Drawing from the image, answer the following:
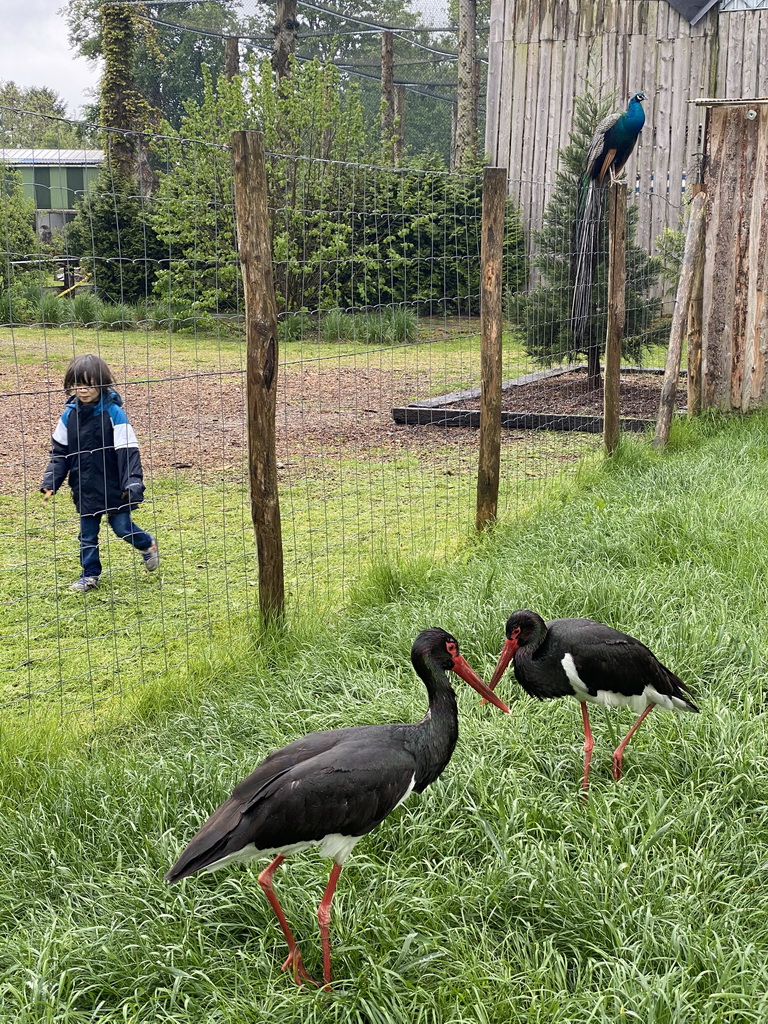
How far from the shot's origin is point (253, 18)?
48719 millimetres

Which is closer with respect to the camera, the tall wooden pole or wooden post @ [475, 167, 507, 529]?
wooden post @ [475, 167, 507, 529]

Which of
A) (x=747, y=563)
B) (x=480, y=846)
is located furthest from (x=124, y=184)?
(x=480, y=846)

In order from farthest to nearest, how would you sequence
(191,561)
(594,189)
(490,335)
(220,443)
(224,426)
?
(594,189) → (224,426) → (220,443) → (191,561) → (490,335)

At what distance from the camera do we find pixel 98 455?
6.39m

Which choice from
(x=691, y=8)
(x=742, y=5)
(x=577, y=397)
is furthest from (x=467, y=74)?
(x=577, y=397)

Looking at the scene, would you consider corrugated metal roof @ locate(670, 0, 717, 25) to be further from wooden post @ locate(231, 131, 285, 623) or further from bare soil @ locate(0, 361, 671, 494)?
wooden post @ locate(231, 131, 285, 623)

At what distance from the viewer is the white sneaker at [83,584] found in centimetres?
622

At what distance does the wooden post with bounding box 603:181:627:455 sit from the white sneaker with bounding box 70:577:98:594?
13.4ft

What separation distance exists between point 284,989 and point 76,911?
695mm

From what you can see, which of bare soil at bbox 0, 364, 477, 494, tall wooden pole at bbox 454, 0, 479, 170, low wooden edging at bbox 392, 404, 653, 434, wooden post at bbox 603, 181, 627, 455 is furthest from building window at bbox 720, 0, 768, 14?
wooden post at bbox 603, 181, 627, 455

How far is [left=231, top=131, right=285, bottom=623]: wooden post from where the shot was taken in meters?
4.60

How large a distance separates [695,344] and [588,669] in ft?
22.6

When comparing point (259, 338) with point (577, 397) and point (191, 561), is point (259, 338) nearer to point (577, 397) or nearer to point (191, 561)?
point (191, 561)

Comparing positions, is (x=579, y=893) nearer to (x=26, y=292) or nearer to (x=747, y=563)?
(x=747, y=563)
